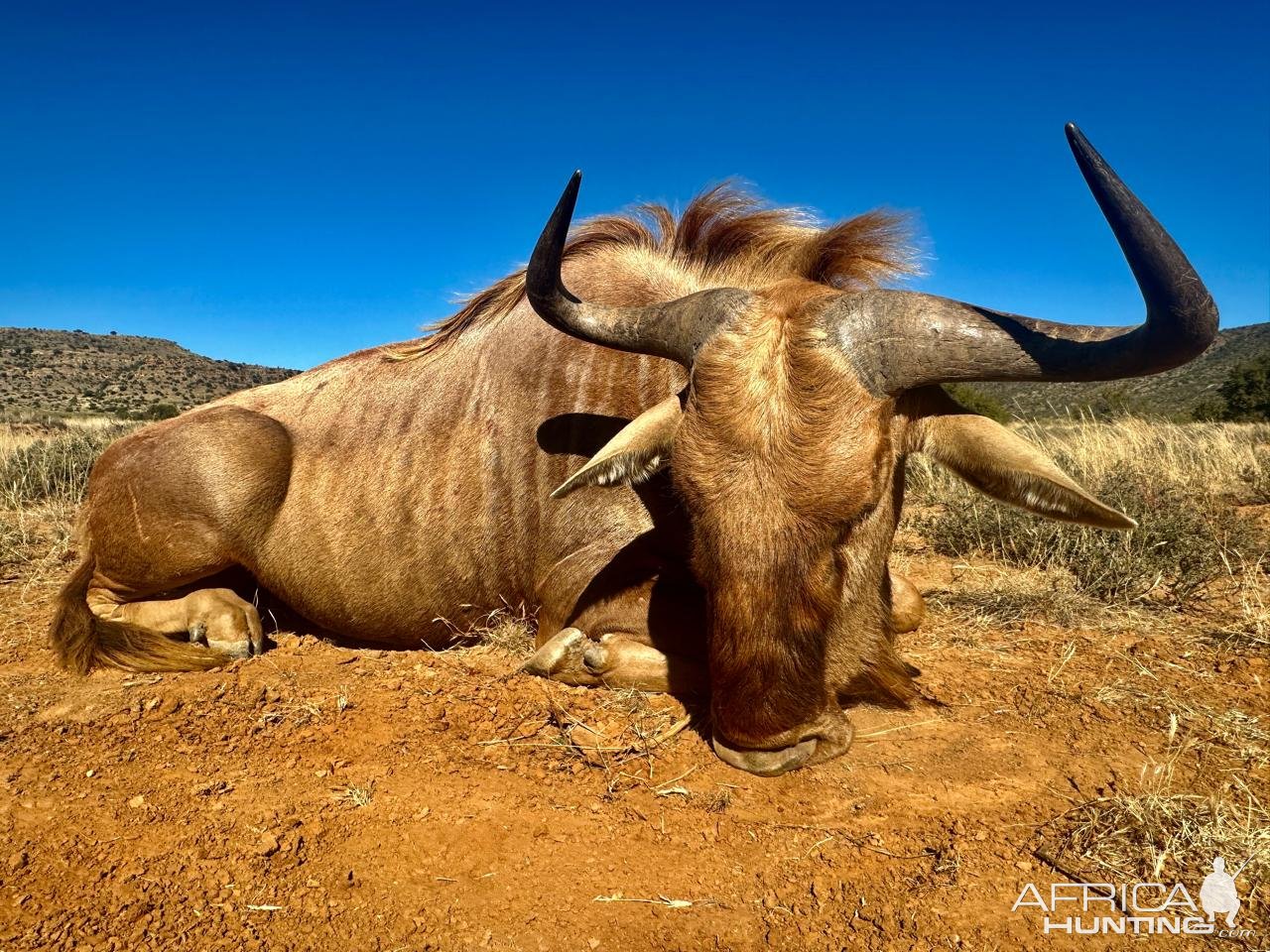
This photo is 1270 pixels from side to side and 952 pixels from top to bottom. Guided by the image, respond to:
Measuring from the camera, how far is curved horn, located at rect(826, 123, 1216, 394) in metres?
2.09

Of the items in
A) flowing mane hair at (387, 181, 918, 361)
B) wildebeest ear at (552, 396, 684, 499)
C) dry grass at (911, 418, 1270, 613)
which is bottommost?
dry grass at (911, 418, 1270, 613)

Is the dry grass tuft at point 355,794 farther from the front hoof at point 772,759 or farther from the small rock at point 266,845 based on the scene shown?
the front hoof at point 772,759

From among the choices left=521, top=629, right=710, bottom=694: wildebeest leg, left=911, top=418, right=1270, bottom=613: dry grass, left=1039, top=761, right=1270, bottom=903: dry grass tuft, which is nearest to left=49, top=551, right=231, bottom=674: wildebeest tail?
left=521, top=629, right=710, bottom=694: wildebeest leg

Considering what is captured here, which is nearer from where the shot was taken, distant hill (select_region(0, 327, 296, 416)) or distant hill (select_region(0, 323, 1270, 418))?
distant hill (select_region(0, 323, 1270, 418))

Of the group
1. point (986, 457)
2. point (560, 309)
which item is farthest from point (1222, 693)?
point (560, 309)

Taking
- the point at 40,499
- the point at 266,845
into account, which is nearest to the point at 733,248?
the point at 266,845

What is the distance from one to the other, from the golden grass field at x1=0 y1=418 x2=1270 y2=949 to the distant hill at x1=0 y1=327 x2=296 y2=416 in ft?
126

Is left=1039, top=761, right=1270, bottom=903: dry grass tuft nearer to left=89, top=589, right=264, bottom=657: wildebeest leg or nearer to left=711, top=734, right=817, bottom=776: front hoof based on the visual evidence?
left=711, top=734, right=817, bottom=776: front hoof

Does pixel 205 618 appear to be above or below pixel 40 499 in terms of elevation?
below

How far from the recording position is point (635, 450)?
3.09 meters

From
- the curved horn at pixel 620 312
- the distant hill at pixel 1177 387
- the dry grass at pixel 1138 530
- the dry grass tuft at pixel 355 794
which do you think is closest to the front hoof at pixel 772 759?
the dry grass tuft at pixel 355 794

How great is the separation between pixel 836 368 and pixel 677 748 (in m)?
1.56

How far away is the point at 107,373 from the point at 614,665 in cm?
5850

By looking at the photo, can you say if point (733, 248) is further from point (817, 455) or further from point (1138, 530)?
point (1138, 530)
